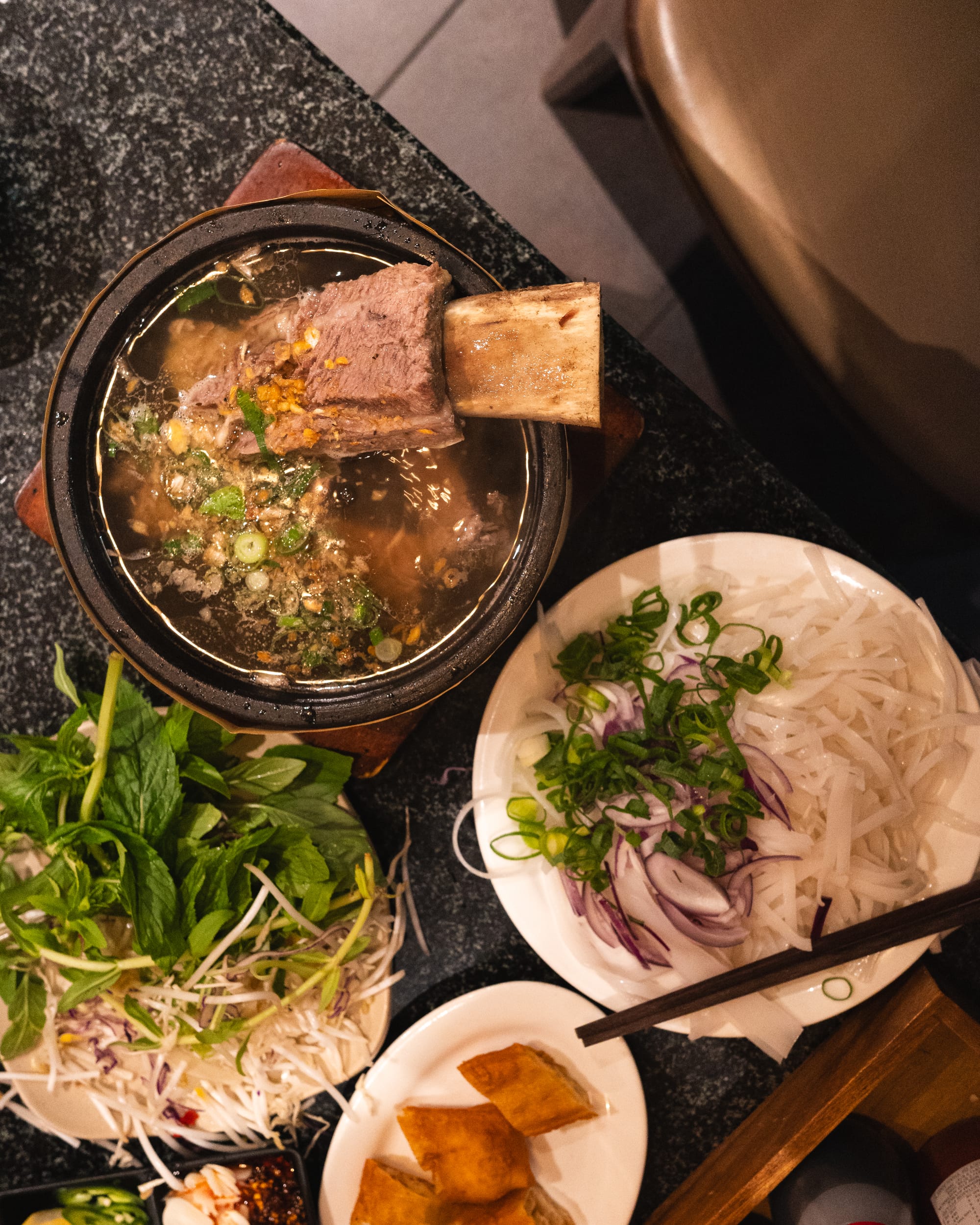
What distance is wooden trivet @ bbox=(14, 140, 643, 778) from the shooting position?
1.78m

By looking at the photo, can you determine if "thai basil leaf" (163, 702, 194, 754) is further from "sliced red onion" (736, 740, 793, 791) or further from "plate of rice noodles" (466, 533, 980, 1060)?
"sliced red onion" (736, 740, 793, 791)

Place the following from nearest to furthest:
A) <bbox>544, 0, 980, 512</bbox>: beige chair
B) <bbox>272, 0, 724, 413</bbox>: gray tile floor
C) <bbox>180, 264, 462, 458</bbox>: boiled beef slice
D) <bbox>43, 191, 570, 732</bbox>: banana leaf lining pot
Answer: <bbox>180, 264, 462, 458</bbox>: boiled beef slice
<bbox>43, 191, 570, 732</bbox>: banana leaf lining pot
<bbox>544, 0, 980, 512</bbox>: beige chair
<bbox>272, 0, 724, 413</bbox>: gray tile floor

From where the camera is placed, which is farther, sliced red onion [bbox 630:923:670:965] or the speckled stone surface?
the speckled stone surface

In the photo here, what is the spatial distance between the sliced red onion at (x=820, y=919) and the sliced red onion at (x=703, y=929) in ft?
0.45

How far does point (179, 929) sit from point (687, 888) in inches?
40.5

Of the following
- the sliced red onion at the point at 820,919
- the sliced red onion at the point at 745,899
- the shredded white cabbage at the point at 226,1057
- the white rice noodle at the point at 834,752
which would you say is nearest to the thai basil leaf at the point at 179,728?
the shredded white cabbage at the point at 226,1057

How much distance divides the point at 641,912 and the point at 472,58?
88.0 inches

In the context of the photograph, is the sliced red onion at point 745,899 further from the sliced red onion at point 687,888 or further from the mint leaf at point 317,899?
the mint leaf at point 317,899

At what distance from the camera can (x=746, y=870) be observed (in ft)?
5.70

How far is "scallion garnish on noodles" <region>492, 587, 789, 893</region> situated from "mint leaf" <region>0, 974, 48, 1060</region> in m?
1.05

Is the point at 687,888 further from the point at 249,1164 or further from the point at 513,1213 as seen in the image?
the point at 249,1164

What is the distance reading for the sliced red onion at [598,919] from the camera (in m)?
1.75

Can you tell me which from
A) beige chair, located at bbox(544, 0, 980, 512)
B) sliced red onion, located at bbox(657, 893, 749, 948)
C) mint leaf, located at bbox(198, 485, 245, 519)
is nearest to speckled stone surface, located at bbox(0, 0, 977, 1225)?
beige chair, located at bbox(544, 0, 980, 512)

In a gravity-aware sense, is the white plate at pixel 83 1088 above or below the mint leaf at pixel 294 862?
below
